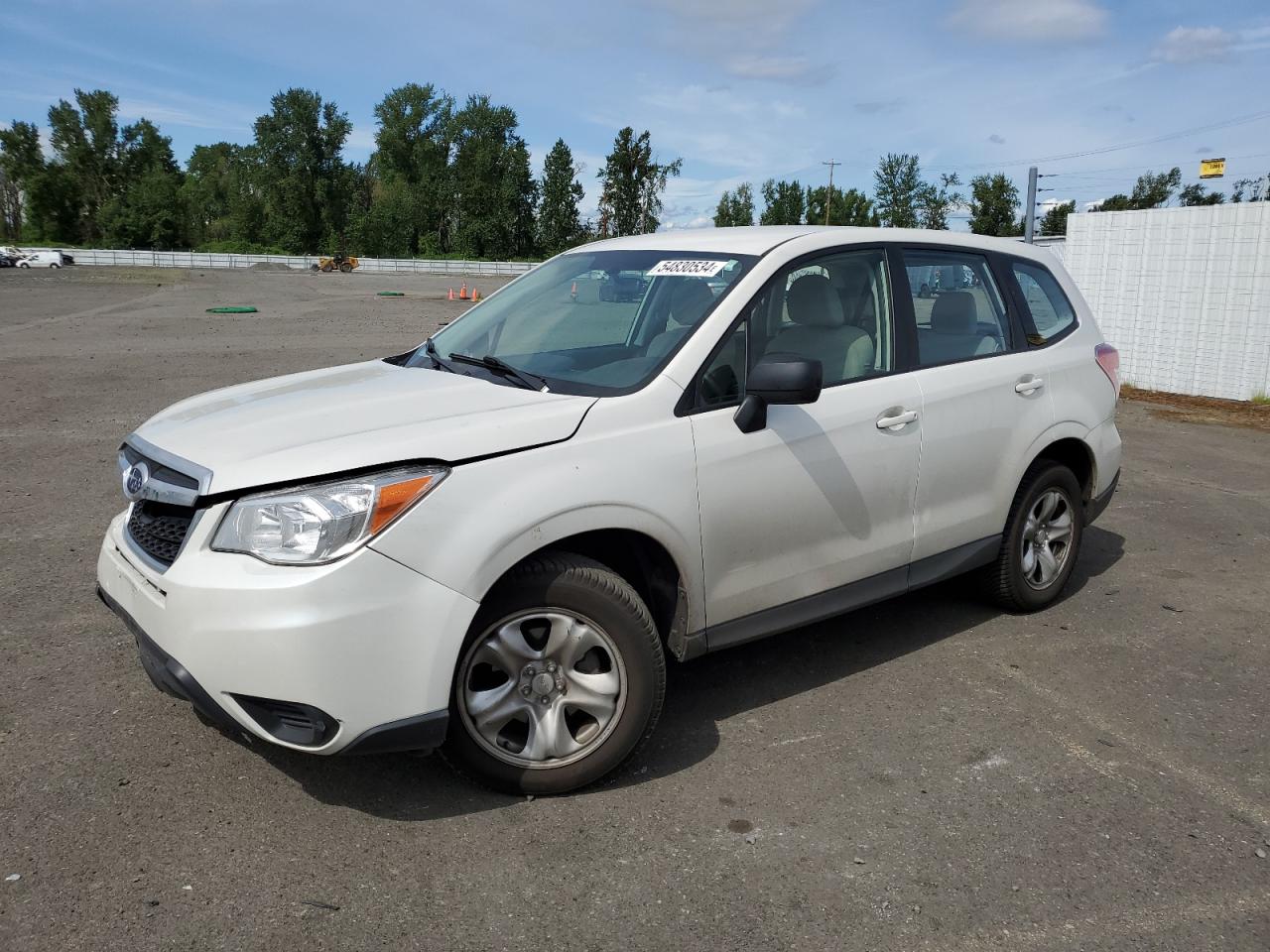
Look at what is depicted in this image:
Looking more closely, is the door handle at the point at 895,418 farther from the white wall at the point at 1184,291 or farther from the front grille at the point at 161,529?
the white wall at the point at 1184,291

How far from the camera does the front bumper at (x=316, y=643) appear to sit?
112 inches

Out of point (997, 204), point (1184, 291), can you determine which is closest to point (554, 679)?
point (1184, 291)

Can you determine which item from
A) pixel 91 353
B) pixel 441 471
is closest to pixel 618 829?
pixel 441 471

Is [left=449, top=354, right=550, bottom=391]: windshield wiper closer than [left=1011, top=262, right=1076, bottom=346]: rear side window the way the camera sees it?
Yes

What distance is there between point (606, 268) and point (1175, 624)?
3459 mm

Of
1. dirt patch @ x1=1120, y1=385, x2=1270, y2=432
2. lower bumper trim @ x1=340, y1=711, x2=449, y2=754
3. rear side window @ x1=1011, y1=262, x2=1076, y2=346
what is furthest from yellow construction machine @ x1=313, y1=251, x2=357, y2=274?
lower bumper trim @ x1=340, y1=711, x2=449, y2=754

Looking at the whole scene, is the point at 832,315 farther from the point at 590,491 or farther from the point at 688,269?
the point at 590,491

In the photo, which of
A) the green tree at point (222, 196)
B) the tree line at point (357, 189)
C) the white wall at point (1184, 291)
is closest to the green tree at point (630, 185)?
the tree line at point (357, 189)

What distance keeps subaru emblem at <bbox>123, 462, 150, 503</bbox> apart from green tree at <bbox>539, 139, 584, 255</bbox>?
324 feet

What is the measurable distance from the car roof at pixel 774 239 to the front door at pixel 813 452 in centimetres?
9

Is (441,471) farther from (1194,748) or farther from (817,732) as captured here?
(1194,748)

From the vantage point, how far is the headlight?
2.91 meters

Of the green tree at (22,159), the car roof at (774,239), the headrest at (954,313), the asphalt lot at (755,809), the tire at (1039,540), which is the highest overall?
the green tree at (22,159)

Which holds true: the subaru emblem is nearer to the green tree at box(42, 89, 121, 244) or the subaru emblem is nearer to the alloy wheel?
the alloy wheel
